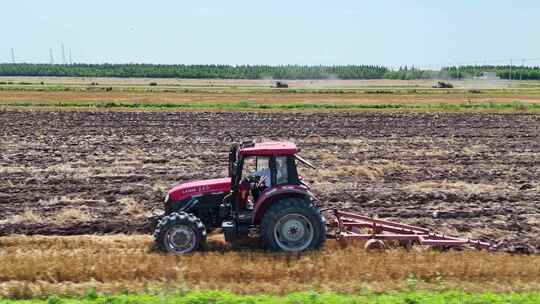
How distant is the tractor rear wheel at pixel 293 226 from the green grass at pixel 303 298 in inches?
87.5

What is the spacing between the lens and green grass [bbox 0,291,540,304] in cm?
821

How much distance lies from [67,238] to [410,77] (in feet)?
409

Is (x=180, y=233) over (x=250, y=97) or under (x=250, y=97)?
under

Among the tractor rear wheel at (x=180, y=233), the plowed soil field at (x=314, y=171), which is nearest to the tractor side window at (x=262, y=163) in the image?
the tractor rear wheel at (x=180, y=233)

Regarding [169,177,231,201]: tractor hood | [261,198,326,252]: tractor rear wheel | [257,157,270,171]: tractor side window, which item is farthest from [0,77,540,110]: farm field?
[261,198,326,252]: tractor rear wheel

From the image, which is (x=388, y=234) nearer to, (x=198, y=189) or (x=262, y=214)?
(x=262, y=214)

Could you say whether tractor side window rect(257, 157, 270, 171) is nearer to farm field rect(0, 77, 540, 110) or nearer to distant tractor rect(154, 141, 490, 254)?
distant tractor rect(154, 141, 490, 254)

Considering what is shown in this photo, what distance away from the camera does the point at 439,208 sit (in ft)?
48.8

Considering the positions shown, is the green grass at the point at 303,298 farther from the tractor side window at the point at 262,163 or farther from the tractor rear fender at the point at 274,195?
the tractor side window at the point at 262,163

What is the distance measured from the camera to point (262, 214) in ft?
36.2

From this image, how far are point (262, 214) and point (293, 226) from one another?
1.76 feet

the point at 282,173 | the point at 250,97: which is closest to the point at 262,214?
the point at 282,173

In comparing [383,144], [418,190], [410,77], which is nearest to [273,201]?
[418,190]

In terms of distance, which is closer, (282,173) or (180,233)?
(180,233)
